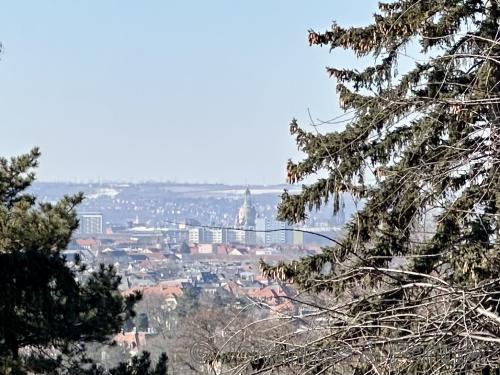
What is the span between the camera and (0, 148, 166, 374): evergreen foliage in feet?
46.2

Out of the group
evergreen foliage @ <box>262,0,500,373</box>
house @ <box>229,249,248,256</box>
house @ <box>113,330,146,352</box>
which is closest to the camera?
evergreen foliage @ <box>262,0,500,373</box>

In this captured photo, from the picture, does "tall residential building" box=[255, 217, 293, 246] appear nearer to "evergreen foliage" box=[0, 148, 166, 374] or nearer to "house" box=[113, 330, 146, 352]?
"evergreen foliage" box=[0, 148, 166, 374]

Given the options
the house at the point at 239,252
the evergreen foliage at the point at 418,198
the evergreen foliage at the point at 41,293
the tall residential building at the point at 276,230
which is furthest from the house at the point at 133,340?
the house at the point at 239,252

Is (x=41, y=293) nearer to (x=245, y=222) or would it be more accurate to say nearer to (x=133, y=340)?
(x=245, y=222)

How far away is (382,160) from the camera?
31.5ft

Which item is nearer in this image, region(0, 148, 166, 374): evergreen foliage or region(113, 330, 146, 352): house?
region(0, 148, 166, 374): evergreen foliage

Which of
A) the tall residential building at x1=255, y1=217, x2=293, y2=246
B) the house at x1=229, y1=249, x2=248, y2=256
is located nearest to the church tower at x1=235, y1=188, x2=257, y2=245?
the tall residential building at x1=255, y1=217, x2=293, y2=246

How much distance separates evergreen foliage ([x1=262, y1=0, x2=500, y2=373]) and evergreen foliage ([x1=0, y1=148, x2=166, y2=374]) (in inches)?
201

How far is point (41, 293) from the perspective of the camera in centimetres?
1458

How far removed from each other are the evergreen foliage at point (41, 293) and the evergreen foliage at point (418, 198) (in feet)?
16.7

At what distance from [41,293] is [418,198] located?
10.7 meters

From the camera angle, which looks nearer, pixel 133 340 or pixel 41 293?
pixel 41 293

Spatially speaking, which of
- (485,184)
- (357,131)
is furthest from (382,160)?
(485,184)

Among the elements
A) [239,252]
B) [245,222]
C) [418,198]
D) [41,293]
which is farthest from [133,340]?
[239,252]
